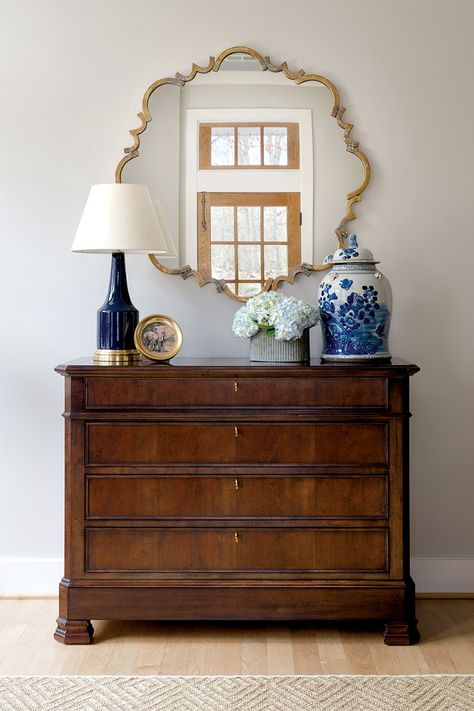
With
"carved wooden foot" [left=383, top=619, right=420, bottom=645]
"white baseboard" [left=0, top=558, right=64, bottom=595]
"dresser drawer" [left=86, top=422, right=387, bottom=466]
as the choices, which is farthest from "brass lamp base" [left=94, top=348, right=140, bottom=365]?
"carved wooden foot" [left=383, top=619, right=420, bottom=645]

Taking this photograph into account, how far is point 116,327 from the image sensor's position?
2.91 m

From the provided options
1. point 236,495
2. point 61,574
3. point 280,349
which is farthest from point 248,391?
point 61,574

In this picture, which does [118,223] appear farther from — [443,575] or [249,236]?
[443,575]

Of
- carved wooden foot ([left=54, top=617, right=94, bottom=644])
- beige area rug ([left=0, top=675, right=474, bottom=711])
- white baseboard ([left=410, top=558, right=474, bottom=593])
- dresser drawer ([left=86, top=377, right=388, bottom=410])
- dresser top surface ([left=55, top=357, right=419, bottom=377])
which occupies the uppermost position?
dresser top surface ([left=55, top=357, right=419, bottom=377])

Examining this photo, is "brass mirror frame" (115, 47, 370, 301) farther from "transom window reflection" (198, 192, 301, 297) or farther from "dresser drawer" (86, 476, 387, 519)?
"dresser drawer" (86, 476, 387, 519)

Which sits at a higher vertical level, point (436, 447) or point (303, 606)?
point (436, 447)

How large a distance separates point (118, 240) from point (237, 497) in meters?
0.92

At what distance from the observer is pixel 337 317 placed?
2.93 metres

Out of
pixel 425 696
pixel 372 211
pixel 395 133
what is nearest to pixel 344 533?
pixel 425 696

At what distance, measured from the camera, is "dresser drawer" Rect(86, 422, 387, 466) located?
9.22 ft

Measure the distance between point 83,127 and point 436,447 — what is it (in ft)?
5.94

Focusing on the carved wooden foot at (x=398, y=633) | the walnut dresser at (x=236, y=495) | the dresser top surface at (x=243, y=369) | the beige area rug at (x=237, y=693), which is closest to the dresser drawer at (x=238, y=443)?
the walnut dresser at (x=236, y=495)

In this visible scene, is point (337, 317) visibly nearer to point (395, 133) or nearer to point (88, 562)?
point (395, 133)

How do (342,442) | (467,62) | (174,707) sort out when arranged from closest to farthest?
(174,707) → (342,442) → (467,62)
